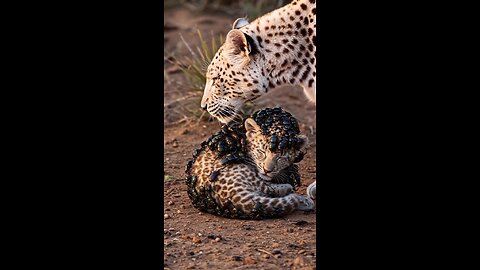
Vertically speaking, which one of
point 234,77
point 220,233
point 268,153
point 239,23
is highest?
point 239,23

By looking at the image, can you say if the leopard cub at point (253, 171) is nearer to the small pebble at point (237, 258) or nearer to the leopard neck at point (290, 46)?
the leopard neck at point (290, 46)

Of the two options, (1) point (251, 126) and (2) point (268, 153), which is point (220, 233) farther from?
(1) point (251, 126)

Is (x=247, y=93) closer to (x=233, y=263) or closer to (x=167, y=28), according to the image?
(x=233, y=263)

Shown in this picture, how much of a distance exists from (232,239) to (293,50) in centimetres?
163

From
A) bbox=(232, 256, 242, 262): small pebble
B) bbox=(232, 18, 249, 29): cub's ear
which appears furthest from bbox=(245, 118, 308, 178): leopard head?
bbox=(232, 18, 249, 29): cub's ear

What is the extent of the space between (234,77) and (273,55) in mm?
341

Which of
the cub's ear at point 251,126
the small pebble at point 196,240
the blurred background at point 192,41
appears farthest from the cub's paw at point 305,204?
the blurred background at point 192,41

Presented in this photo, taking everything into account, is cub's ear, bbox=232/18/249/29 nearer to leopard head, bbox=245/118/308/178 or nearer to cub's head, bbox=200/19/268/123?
cub's head, bbox=200/19/268/123

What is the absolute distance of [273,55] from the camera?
613cm

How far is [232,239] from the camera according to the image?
17.3 ft

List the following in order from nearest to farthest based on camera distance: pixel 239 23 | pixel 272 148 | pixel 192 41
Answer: pixel 272 148 → pixel 239 23 → pixel 192 41

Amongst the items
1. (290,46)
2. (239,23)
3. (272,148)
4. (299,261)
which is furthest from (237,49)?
(299,261)

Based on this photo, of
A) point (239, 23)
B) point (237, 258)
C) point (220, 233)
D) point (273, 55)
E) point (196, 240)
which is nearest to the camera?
point (237, 258)
